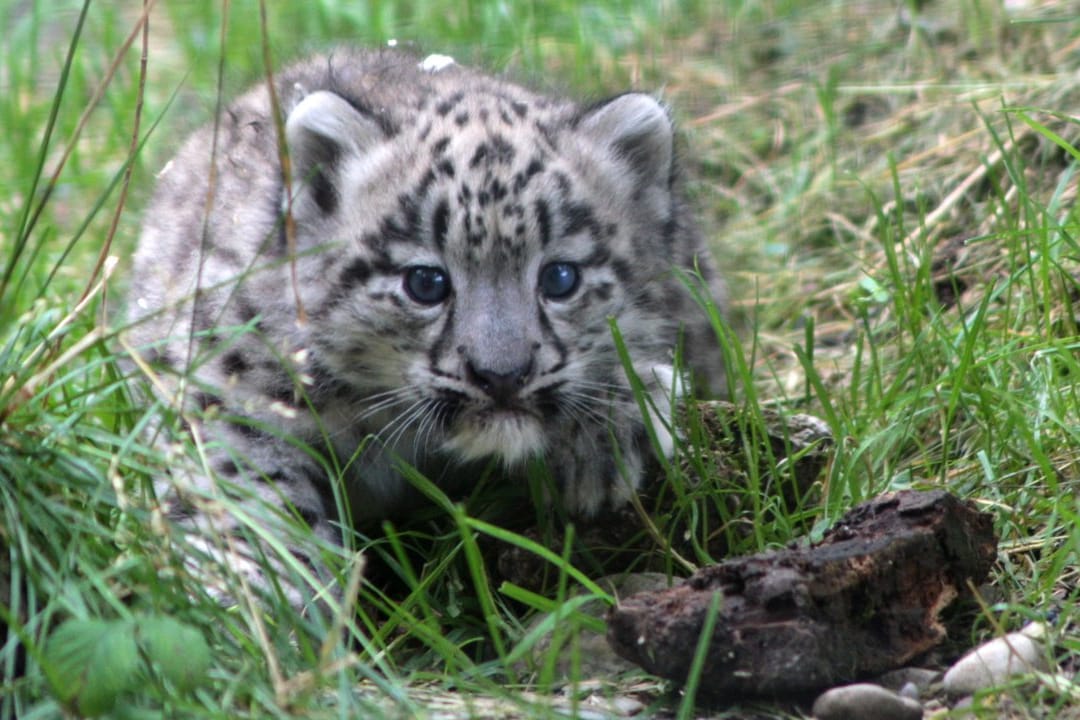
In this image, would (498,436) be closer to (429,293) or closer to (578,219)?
(429,293)

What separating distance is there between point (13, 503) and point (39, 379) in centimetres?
30

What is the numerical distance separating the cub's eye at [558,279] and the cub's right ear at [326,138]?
660mm

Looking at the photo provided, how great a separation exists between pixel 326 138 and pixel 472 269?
686 millimetres

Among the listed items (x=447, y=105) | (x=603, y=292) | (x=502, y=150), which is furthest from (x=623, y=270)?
(x=447, y=105)

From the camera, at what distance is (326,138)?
4.51m

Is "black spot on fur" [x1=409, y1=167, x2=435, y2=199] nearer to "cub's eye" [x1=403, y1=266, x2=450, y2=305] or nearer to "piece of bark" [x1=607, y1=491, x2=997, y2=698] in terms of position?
"cub's eye" [x1=403, y1=266, x2=450, y2=305]

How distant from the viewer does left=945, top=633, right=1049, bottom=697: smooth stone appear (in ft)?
11.1

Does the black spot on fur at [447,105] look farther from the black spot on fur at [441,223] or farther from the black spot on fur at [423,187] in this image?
the black spot on fur at [441,223]

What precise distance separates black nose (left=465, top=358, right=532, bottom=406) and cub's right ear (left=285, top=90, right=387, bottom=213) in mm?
804

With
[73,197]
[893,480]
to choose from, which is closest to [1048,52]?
[893,480]

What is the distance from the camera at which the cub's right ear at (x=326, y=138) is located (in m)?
4.46

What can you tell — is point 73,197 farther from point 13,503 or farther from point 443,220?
point 13,503

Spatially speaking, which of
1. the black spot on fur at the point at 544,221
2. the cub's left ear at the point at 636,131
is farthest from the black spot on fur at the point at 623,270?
the cub's left ear at the point at 636,131

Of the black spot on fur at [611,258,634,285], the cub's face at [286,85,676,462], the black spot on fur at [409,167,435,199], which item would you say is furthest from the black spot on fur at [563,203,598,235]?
the black spot on fur at [409,167,435,199]
